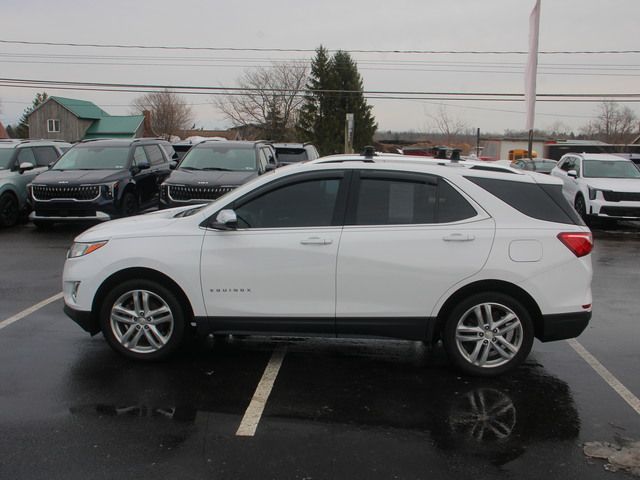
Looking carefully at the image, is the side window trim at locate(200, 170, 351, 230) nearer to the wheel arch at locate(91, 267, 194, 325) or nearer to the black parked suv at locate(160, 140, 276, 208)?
the wheel arch at locate(91, 267, 194, 325)

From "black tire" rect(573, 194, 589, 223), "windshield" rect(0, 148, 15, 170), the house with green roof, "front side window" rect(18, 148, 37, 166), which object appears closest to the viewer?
"windshield" rect(0, 148, 15, 170)

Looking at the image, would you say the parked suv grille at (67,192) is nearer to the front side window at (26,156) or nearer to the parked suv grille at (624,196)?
the front side window at (26,156)

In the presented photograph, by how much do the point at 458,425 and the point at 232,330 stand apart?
190cm

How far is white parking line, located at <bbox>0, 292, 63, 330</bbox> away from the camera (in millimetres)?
5976

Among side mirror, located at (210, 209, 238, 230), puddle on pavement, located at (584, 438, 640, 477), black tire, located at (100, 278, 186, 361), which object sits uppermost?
side mirror, located at (210, 209, 238, 230)

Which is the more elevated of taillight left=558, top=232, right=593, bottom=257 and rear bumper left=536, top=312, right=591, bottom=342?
taillight left=558, top=232, right=593, bottom=257

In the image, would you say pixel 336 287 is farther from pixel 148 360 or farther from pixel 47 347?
pixel 47 347

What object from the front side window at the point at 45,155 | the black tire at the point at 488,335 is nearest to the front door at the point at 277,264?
Result: the black tire at the point at 488,335

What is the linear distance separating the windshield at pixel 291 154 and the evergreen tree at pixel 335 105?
1440 inches

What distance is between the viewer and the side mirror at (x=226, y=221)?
15.1 feet

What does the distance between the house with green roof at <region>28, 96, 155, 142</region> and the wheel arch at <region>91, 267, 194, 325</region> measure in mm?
61855

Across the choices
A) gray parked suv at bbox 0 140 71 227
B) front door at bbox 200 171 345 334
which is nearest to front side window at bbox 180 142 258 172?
gray parked suv at bbox 0 140 71 227

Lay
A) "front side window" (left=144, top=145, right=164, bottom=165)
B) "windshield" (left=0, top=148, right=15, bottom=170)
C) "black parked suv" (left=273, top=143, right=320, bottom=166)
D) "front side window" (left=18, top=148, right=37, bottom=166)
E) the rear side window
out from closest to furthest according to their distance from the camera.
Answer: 1. the rear side window
2. "windshield" (left=0, top=148, right=15, bottom=170)
3. "front side window" (left=18, top=148, right=37, bottom=166)
4. "front side window" (left=144, top=145, right=164, bottom=165)
5. "black parked suv" (left=273, top=143, right=320, bottom=166)

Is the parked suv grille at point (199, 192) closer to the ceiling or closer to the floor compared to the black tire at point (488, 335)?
closer to the ceiling
